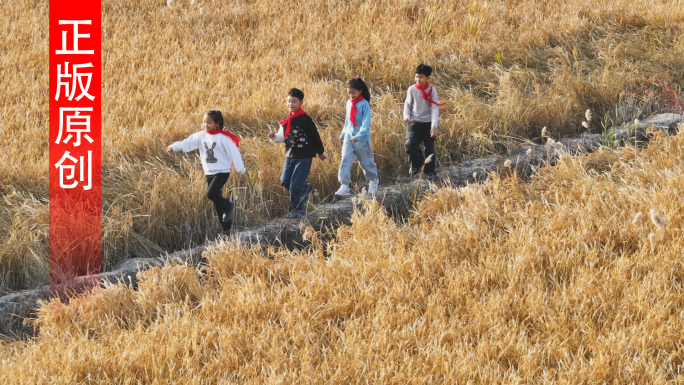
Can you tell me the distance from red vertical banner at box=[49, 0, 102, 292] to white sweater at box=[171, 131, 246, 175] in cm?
105

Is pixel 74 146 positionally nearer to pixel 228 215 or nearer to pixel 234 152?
pixel 228 215

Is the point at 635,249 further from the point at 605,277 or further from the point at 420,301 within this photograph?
the point at 420,301

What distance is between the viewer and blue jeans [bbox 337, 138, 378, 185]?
20.5 ft

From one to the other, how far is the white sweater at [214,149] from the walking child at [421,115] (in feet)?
6.42

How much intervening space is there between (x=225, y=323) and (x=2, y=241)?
257 centimetres

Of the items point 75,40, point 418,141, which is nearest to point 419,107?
point 418,141

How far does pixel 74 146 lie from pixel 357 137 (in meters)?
2.92

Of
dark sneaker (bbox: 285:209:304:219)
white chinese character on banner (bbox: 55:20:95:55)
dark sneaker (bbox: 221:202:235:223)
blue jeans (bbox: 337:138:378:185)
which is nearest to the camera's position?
dark sneaker (bbox: 221:202:235:223)

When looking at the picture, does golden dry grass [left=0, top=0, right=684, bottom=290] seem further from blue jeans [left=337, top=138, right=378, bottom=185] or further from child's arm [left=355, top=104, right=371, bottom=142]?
child's arm [left=355, top=104, right=371, bottom=142]

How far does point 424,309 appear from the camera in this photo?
4.02 meters

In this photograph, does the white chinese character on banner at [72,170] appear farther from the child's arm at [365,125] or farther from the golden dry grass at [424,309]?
the child's arm at [365,125]

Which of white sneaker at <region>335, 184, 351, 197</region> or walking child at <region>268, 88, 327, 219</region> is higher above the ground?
walking child at <region>268, 88, 327, 219</region>

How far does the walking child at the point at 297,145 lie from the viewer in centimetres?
586

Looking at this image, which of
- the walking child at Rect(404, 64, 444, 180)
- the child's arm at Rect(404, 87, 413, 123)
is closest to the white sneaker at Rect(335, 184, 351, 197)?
the walking child at Rect(404, 64, 444, 180)
